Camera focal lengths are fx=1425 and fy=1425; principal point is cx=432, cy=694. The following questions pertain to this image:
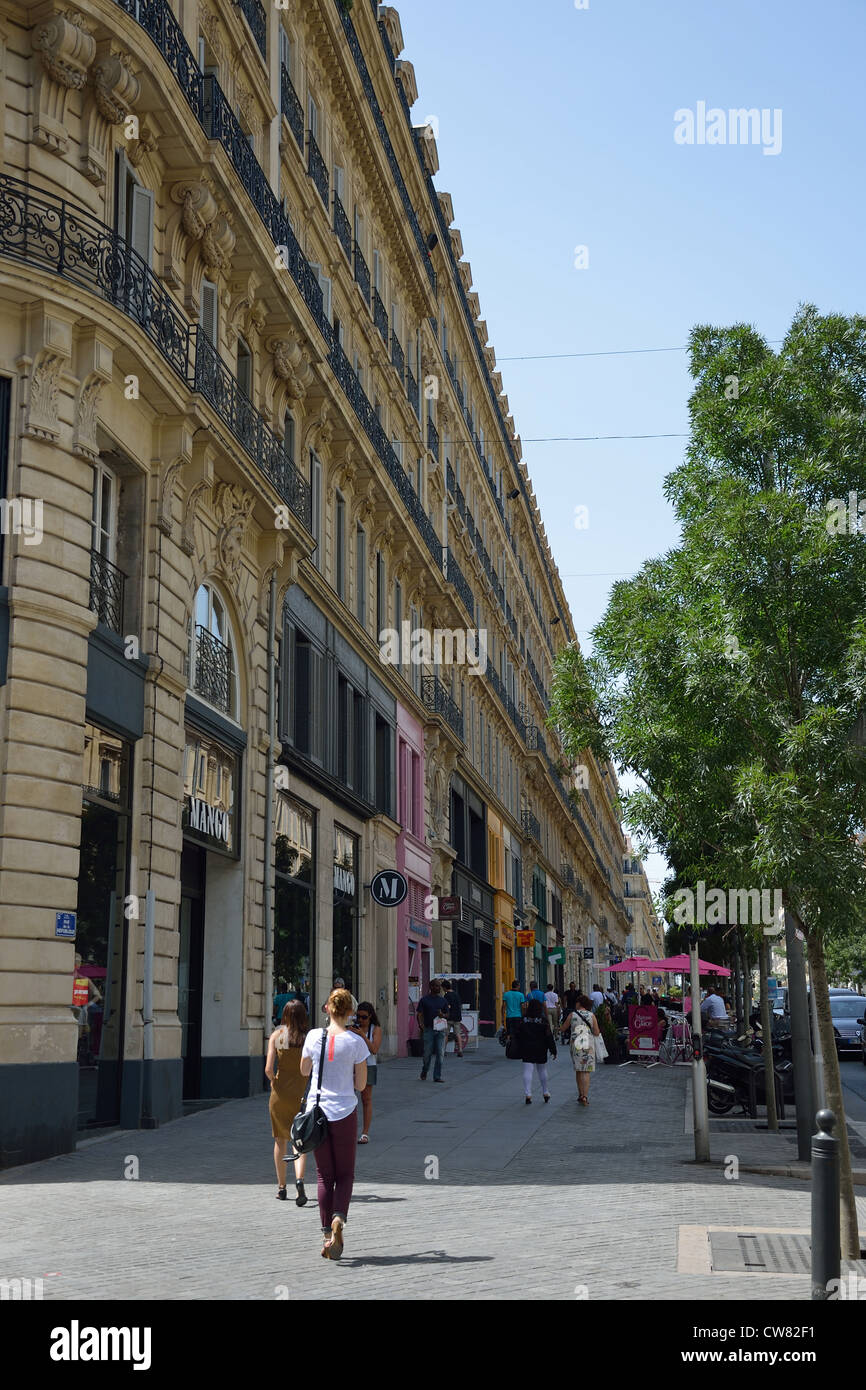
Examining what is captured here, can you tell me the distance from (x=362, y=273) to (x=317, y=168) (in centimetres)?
398

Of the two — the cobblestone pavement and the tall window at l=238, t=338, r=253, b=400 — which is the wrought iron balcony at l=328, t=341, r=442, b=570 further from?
the cobblestone pavement

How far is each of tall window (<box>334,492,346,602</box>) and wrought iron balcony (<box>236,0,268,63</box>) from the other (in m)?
7.94

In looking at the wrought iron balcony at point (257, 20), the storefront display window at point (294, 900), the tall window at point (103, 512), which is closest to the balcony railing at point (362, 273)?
the wrought iron balcony at point (257, 20)

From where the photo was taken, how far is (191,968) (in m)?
19.2

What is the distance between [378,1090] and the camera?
69.7 ft

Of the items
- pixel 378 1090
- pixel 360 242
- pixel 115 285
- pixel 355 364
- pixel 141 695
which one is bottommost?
pixel 378 1090

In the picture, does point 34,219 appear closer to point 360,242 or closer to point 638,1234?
point 638,1234

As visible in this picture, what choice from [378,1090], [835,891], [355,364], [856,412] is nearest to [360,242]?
[355,364]

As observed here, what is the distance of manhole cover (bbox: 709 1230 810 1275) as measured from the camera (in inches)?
333

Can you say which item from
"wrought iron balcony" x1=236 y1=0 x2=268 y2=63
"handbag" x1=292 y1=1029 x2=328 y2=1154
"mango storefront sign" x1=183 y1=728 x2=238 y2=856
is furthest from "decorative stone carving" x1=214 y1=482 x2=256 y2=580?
"handbag" x1=292 y1=1029 x2=328 y2=1154

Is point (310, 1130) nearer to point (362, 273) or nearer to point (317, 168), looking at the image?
point (317, 168)

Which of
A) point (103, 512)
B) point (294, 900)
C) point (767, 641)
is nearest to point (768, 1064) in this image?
point (767, 641)

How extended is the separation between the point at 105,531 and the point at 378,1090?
9818 mm

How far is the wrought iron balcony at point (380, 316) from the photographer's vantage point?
1218 inches
